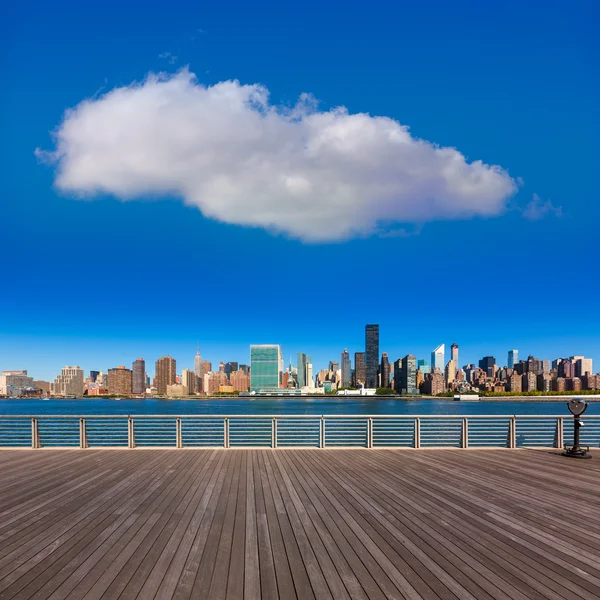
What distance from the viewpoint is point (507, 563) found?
3.58m

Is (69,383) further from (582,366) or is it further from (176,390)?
(582,366)

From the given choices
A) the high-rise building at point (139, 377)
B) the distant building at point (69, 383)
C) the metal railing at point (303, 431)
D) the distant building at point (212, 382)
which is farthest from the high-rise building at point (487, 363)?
the metal railing at point (303, 431)

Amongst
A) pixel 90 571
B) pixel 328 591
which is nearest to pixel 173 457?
pixel 90 571

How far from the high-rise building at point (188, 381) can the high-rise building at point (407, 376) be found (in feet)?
253

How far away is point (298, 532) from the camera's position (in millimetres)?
4281

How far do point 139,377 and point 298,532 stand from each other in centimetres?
16849

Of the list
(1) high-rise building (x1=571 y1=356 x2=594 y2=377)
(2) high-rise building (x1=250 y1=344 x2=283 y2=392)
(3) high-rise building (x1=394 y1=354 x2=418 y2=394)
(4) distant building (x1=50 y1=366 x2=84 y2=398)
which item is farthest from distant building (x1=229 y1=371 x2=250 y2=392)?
(1) high-rise building (x1=571 y1=356 x2=594 y2=377)

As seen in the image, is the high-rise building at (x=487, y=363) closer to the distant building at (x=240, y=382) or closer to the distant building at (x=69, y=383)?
the distant building at (x=240, y=382)

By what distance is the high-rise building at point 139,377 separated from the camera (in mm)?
156125

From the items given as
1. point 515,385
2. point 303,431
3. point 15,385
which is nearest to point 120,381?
point 15,385

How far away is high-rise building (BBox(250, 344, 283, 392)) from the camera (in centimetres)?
15550

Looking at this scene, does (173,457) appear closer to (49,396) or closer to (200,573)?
(200,573)

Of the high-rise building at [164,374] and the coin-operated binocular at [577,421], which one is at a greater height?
the coin-operated binocular at [577,421]

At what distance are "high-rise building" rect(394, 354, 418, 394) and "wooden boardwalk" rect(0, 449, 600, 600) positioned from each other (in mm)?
148754
